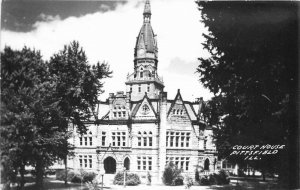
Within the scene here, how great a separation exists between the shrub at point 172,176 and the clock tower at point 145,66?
1701cm

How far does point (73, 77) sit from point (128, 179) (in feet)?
45.1

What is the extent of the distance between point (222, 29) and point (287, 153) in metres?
8.40

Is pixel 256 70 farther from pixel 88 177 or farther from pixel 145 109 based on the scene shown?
pixel 88 177

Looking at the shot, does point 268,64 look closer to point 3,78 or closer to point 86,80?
point 86,80

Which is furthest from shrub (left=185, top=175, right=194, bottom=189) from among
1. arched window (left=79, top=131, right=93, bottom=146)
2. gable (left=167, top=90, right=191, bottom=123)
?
arched window (left=79, top=131, right=93, bottom=146)

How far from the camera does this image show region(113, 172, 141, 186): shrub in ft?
110

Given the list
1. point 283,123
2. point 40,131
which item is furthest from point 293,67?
point 40,131

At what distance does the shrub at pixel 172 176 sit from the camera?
116 ft

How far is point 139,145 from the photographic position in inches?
1517

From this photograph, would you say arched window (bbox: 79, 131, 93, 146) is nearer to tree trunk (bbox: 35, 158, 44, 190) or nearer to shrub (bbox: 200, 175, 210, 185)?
shrub (bbox: 200, 175, 210, 185)

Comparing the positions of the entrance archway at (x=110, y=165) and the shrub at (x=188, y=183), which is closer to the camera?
the shrub at (x=188, y=183)

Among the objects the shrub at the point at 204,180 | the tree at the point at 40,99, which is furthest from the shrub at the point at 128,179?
the tree at the point at 40,99

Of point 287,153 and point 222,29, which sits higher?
point 222,29

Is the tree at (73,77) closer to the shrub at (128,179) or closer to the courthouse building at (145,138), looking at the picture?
the shrub at (128,179)
